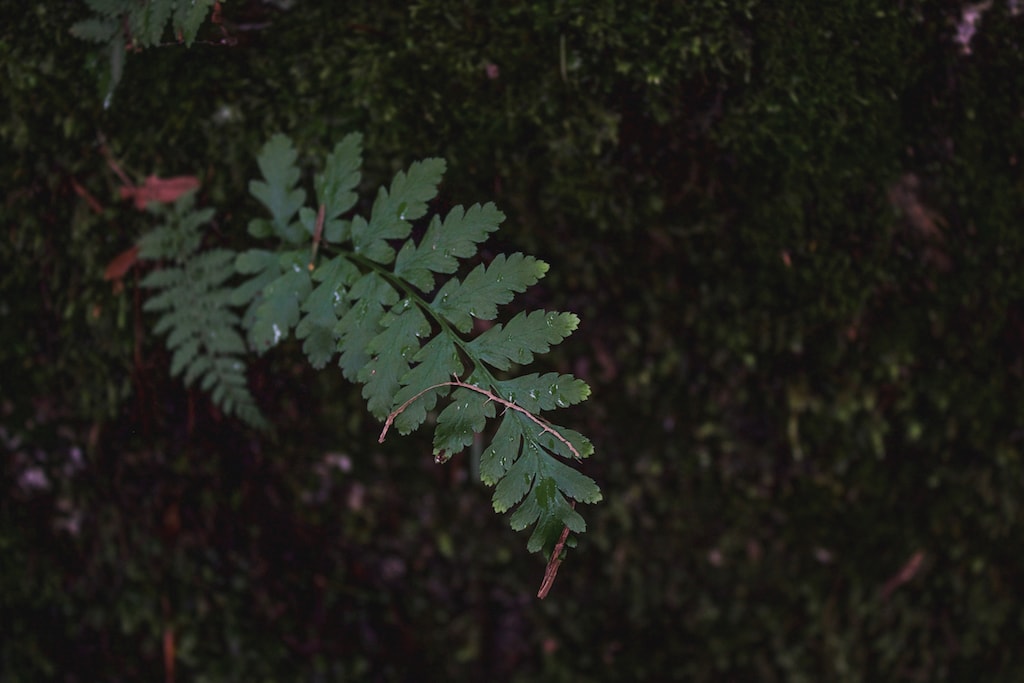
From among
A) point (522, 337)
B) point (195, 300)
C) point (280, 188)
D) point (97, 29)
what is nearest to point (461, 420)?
point (522, 337)

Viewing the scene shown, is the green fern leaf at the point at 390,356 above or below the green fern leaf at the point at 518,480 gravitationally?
below

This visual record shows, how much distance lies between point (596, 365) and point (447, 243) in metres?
0.85

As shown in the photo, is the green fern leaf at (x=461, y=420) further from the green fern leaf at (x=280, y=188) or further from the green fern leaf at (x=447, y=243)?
the green fern leaf at (x=280, y=188)

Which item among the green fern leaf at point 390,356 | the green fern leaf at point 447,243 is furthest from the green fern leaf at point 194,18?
the green fern leaf at point 390,356

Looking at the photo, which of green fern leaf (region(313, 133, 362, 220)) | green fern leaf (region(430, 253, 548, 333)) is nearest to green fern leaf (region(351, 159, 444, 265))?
green fern leaf (region(313, 133, 362, 220))

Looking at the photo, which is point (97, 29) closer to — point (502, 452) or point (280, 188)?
point (280, 188)

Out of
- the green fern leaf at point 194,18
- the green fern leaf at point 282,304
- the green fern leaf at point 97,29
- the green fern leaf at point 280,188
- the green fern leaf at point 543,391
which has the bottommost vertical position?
the green fern leaf at point 282,304

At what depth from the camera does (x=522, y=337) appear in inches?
62.5

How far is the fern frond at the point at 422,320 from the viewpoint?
1.50m

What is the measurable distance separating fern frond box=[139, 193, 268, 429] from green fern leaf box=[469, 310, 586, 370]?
878mm

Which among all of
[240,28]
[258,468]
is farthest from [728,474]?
[240,28]

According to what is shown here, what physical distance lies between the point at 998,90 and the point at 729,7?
0.83 m

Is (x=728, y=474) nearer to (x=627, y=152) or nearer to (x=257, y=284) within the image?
(x=627, y=152)

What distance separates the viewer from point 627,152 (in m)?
2.17
